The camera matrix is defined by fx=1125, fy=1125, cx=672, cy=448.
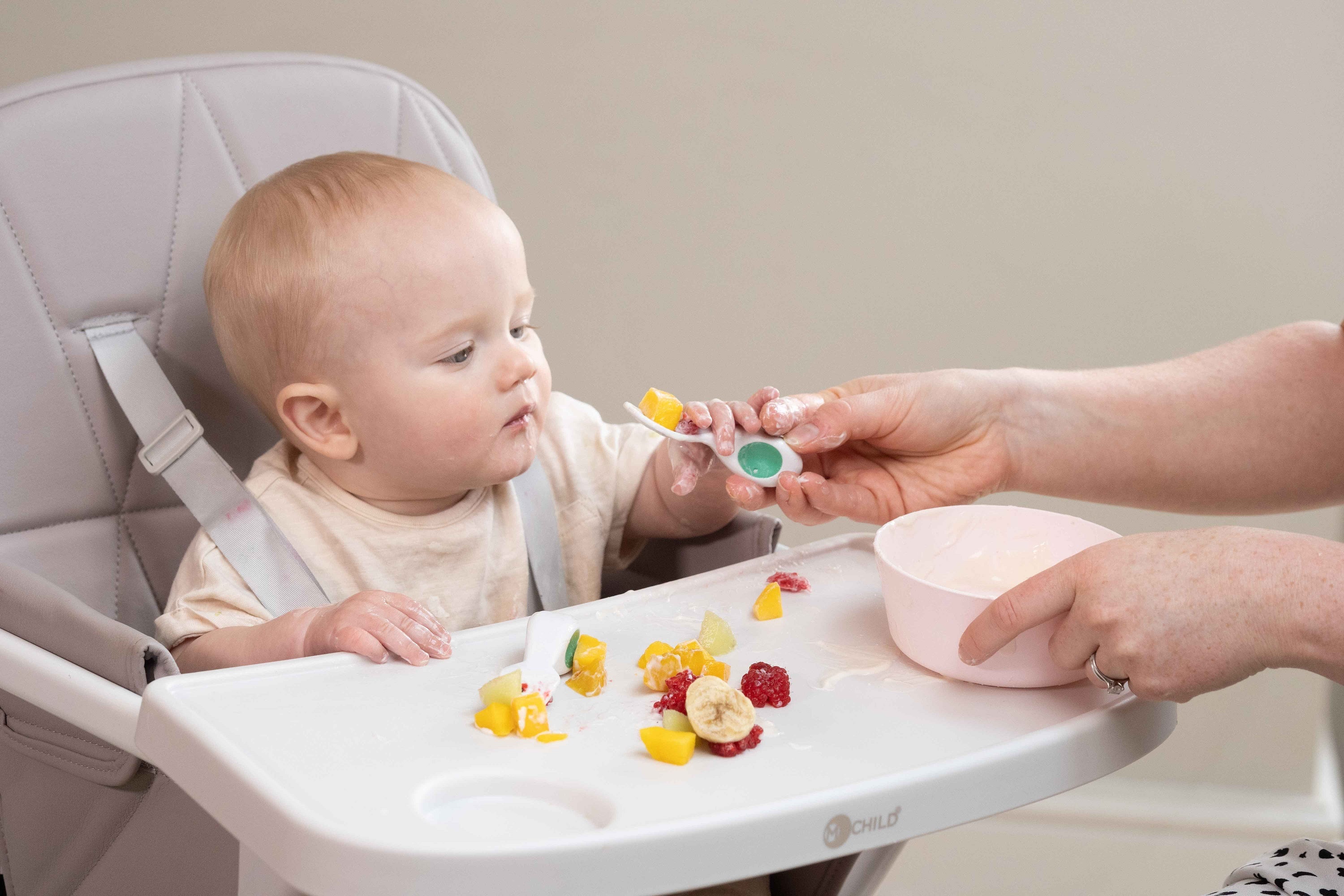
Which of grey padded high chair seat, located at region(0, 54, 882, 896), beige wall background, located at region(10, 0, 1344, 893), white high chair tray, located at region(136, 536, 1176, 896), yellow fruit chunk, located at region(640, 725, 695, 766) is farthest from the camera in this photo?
beige wall background, located at region(10, 0, 1344, 893)

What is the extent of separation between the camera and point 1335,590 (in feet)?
2.48

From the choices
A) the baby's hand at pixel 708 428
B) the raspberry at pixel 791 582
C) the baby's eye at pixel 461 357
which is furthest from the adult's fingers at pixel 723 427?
the baby's eye at pixel 461 357

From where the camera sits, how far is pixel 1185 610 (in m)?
0.74

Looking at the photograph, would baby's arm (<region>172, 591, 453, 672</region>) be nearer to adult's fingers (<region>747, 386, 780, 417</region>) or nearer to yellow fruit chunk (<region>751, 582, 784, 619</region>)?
yellow fruit chunk (<region>751, 582, 784, 619</region>)

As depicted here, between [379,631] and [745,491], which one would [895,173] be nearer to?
[745,491]

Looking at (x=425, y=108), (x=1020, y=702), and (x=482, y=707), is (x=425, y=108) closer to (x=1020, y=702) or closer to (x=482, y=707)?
(x=482, y=707)

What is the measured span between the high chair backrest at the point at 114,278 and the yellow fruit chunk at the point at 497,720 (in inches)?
19.5

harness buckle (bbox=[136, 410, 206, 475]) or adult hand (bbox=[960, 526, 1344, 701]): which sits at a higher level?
adult hand (bbox=[960, 526, 1344, 701])

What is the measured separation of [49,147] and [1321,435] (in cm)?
122

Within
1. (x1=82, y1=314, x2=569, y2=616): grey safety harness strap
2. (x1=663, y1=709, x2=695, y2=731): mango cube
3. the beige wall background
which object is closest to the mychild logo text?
(x1=663, y1=709, x2=695, y2=731): mango cube

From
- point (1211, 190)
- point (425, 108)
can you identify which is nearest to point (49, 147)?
point (425, 108)

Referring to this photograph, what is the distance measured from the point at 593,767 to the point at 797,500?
1.31 ft

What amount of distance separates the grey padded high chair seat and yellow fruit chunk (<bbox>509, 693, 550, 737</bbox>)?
0.86 feet

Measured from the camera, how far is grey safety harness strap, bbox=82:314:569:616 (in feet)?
3.18
